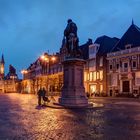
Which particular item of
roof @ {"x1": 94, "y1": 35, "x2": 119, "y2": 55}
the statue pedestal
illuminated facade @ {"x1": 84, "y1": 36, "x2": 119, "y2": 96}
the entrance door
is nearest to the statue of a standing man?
the statue pedestal

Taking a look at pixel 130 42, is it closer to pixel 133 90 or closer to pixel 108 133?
pixel 133 90

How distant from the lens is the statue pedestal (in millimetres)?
21797

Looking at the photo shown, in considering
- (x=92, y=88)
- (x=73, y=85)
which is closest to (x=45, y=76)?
(x=92, y=88)

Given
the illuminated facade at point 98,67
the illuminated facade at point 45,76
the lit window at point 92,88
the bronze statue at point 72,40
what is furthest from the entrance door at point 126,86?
the bronze statue at point 72,40

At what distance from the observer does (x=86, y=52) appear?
67438 millimetres

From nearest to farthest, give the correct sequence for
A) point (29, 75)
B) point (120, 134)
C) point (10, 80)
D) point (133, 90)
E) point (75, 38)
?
point (120, 134)
point (75, 38)
point (133, 90)
point (29, 75)
point (10, 80)

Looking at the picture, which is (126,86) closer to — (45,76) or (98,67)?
(98,67)

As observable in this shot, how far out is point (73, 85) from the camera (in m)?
22.1

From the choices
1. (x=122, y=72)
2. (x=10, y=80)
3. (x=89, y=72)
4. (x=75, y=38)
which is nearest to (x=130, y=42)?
(x=122, y=72)

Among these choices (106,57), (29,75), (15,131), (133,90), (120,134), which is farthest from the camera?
(29,75)

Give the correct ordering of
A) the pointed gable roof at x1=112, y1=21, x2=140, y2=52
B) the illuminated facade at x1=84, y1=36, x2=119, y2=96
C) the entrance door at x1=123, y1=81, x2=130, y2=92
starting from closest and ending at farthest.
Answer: the pointed gable roof at x1=112, y1=21, x2=140, y2=52, the entrance door at x1=123, y1=81, x2=130, y2=92, the illuminated facade at x1=84, y1=36, x2=119, y2=96

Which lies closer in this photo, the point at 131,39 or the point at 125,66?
the point at 125,66

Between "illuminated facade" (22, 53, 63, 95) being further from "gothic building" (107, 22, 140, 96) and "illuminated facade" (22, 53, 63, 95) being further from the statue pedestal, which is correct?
the statue pedestal

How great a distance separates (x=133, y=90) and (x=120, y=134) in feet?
140
